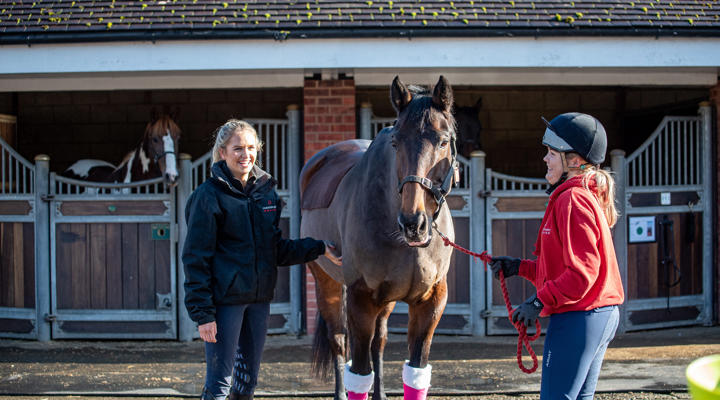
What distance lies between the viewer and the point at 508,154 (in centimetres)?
999

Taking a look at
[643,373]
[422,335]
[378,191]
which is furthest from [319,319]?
[643,373]

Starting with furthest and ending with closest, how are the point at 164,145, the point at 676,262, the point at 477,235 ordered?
the point at 676,262 < the point at 164,145 < the point at 477,235

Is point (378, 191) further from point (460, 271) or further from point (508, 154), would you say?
point (508, 154)

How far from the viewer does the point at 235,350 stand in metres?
3.31

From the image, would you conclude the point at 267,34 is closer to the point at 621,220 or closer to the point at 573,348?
the point at 621,220

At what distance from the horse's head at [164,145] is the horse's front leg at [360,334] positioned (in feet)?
11.4

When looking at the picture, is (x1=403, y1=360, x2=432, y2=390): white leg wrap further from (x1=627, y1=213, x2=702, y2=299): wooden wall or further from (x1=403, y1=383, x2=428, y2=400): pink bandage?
(x1=627, y1=213, x2=702, y2=299): wooden wall

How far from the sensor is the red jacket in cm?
269

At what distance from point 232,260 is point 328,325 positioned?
1656mm

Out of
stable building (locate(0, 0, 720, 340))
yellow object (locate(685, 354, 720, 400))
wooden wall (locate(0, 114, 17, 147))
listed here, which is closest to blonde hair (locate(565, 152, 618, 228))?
yellow object (locate(685, 354, 720, 400))

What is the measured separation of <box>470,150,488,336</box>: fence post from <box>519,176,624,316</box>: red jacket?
4.17m

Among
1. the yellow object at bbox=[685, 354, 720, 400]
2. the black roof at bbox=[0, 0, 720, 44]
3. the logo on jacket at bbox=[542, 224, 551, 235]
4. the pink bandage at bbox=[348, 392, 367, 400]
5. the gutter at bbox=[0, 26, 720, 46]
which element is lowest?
the pink bandage at bbox=[348, 392, 367, 400]

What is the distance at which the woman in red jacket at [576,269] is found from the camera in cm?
271

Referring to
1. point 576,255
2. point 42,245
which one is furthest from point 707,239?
point 42,245
